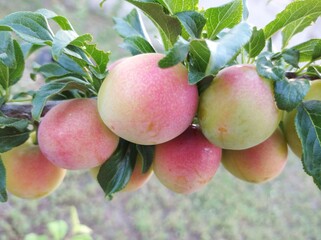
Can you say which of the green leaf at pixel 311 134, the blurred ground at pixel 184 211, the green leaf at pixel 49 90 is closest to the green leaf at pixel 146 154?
the green leaf at pixel 49 90

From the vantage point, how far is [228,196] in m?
2.60

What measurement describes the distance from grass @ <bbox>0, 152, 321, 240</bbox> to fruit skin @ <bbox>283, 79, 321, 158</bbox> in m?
1.61

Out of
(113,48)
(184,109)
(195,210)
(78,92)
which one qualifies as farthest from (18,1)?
(184,109)

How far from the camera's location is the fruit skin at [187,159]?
663mm

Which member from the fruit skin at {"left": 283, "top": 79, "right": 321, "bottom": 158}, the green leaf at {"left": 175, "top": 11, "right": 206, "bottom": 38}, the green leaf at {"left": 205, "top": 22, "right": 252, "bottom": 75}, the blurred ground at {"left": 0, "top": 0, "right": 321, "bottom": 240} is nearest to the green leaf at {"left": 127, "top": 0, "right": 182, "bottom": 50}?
the green leaf at {"left": 175, "top": 11, "right": 206, "bottom": 38}

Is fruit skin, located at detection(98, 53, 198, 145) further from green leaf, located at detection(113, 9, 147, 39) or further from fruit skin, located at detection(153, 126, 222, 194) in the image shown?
green leaf, located at detection(113, 9, 147, 39)

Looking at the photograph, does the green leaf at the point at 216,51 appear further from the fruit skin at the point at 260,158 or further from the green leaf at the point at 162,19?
the fruit skin at the point at 260,158

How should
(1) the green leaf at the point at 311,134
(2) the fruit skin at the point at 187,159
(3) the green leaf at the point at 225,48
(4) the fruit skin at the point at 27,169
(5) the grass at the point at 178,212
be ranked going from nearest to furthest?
(3) the green leaf at the point at 225,48, (1) the green leaf at the point at 311,134, (2) the fruit skin at the point at 187,159, (4) the fruit skin at the point at 27,169, (5) the grass at the point at 178,212

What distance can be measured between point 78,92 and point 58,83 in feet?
0.29

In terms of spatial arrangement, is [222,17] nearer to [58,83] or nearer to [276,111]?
[276,111]

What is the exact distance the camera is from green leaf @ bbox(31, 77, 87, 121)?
0.61m

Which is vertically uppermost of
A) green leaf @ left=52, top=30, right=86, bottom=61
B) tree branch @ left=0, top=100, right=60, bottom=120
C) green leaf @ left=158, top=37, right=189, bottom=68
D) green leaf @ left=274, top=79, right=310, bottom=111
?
green leaf @ left=158, top=37, right=189, bottom=68

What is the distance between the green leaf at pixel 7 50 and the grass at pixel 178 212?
1.49 m

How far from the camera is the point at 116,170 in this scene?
69 cm
